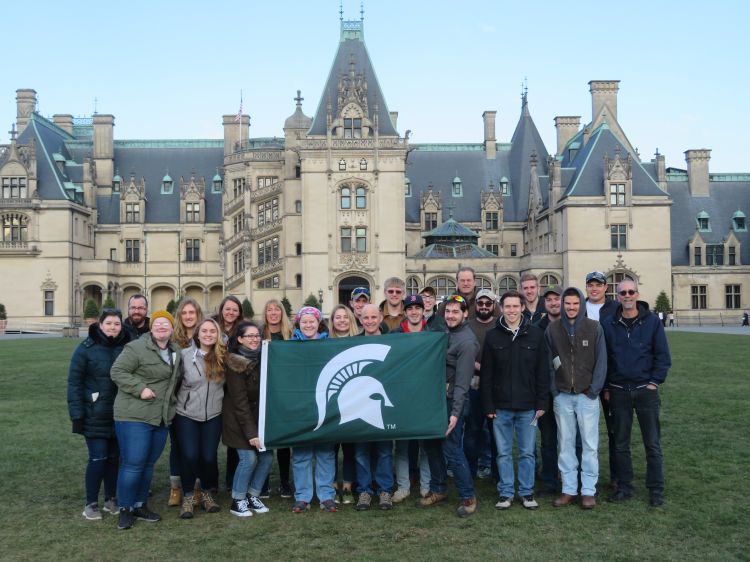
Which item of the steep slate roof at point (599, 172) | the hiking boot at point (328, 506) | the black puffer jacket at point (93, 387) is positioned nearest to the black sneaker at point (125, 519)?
the black puffer jacket at point (93, 387)

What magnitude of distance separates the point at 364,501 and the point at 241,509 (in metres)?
1.45

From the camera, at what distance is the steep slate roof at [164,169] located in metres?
64.3

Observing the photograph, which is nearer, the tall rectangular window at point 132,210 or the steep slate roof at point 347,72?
the steep slate roof at point 347,72

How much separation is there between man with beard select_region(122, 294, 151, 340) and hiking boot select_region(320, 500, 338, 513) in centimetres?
298

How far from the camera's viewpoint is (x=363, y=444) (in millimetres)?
9305

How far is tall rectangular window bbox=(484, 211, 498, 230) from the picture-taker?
61181 millimetres

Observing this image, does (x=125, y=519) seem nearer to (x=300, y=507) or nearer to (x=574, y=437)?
(x=300, y=507)

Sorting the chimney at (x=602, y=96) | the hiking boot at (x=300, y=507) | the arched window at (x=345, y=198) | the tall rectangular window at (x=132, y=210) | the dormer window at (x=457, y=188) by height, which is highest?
the chimney at (x=602, y=96)

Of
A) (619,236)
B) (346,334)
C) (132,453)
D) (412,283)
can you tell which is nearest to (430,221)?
(412,283)

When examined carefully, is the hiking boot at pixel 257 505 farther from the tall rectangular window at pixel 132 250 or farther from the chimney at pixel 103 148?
the chimney at pixel 103 148

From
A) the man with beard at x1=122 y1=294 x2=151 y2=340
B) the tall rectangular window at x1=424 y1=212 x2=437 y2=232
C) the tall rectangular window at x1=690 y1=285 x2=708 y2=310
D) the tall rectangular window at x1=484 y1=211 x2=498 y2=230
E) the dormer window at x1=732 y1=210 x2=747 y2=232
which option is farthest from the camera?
the tall rectangular window at x1=484 y1=211 x2=498 y2=230

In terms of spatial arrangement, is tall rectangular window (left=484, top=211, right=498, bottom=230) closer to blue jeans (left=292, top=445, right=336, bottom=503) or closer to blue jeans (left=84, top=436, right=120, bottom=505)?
blue jeans (left=292, top=445, right=336, bottom=503)

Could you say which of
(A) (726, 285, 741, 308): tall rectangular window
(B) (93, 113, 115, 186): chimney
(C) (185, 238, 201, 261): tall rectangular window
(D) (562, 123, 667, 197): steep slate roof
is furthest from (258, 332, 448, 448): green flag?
(B) (93, 113, 115, 186): chimney

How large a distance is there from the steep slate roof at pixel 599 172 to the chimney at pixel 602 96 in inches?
305
